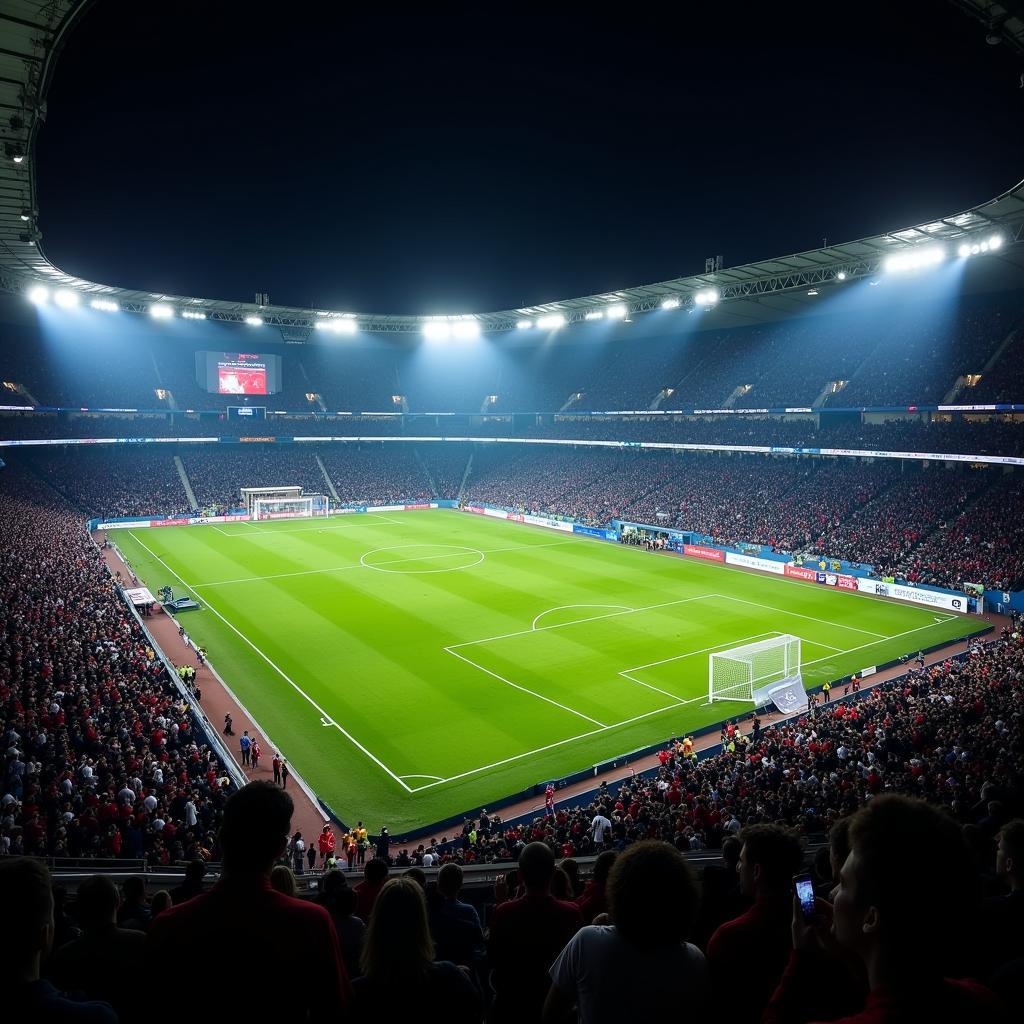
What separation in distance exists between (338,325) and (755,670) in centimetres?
6880

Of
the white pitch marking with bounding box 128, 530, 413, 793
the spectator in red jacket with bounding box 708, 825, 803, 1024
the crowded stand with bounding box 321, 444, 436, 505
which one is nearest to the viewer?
the spectator in red jacket with bounding box 708, 825, 803, 1024

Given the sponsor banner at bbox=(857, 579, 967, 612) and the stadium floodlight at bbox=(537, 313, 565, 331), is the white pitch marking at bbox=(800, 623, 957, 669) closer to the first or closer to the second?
the sponsor banner at bbox=(857, 579, 967, 612)

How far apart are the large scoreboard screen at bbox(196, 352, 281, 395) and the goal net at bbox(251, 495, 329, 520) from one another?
1674cm

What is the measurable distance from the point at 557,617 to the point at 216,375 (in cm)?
5894

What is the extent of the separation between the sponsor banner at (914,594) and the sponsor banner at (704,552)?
33.9 feet

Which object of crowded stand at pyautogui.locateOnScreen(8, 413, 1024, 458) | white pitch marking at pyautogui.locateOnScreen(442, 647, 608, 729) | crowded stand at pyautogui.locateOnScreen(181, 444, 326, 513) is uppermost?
crowded stand at pyautogui.locateOnScreen(8, 413, 1024, 458)

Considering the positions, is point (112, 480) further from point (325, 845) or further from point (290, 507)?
point (325, 845)

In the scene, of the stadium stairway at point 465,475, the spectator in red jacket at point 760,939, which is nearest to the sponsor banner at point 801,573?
the stadium stairway at point 465,475

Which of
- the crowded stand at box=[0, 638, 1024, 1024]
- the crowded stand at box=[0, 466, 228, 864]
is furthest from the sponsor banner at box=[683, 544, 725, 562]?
the crowded stand at box=[0, 638, 1024, 1024]

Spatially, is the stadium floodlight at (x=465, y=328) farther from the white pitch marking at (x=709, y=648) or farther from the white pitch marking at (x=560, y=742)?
the white pitch marking at (x=560, y=742)

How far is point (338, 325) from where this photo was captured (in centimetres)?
8600

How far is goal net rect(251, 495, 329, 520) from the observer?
71.4 metres

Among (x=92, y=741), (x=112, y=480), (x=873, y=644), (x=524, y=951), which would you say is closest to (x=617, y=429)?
(x=112, y=480)

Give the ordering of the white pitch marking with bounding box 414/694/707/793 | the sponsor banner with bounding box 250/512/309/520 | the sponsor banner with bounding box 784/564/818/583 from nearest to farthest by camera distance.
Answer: the white pitch marking with bounding box 414/694/707/793
the sponsor banner with bounding box 784/564/818/583
the sponsor banner with bounding box 250/512/309/520
